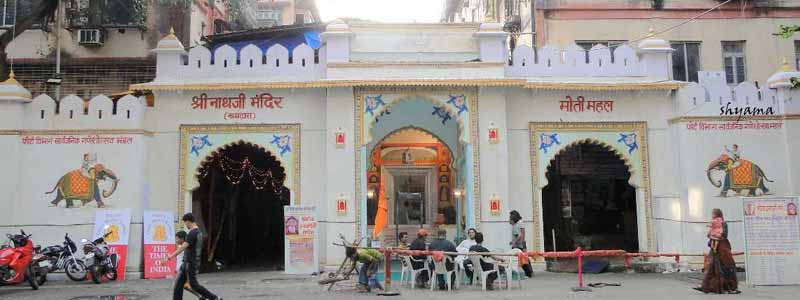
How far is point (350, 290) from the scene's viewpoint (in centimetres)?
935

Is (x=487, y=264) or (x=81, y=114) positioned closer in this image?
(x=487, y=264)

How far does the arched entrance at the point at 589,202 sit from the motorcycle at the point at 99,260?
9277 mm

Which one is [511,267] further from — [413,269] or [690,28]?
[690,28]

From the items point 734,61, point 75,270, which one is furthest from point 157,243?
point 734,61

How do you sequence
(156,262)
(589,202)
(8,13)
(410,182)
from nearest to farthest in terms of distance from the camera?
(156,262), (589,202), (8,13), (410,182)

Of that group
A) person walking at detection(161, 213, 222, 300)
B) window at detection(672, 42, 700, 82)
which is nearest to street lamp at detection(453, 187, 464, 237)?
window at detection(672, 42, 700, 82)

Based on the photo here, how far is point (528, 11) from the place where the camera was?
16.3 metres

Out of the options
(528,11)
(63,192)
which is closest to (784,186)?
(528,11)

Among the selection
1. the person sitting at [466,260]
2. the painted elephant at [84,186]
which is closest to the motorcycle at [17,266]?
the painted elephant at [84,186]

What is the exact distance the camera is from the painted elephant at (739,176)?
1141 centimetres

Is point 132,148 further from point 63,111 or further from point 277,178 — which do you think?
point 277,178

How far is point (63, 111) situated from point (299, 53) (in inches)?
174

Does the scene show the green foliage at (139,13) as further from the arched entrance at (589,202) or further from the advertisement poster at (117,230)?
the arched entrance at (589,202)

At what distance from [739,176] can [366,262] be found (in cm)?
734
